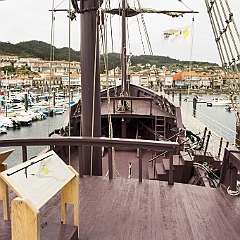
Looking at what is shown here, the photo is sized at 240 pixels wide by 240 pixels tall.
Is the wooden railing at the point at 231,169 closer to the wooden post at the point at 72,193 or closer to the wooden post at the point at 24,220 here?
the wooden post at the point at 72,193

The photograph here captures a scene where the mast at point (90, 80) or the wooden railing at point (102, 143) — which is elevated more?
the mast at point (90, 80)

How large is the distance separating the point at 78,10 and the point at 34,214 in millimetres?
2751

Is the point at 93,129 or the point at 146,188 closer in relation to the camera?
the point at 146,188

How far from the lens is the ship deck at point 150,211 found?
221 cm

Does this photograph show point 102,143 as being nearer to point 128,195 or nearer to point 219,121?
point 128,195

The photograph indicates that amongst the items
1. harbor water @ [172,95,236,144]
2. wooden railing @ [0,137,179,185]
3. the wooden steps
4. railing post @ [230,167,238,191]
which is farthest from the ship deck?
harbor water @ [172,95,236,144]

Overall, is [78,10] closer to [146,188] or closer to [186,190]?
[146,188]

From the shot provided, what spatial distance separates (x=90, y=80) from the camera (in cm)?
349

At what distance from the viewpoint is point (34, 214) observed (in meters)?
1.40

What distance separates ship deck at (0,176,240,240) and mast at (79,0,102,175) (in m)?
0.39

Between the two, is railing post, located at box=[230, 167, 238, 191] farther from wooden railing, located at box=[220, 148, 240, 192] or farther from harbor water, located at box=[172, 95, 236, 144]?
harbor water, located at box=[172, 95, 236, 144]

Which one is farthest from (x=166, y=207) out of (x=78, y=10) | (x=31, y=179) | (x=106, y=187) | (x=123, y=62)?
(x=123, y=62)

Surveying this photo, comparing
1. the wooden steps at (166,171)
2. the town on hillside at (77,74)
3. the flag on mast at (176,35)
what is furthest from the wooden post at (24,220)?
the flag on mast at (176,35)

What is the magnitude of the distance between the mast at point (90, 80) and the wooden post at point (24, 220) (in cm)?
202
